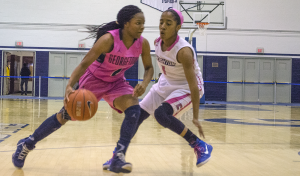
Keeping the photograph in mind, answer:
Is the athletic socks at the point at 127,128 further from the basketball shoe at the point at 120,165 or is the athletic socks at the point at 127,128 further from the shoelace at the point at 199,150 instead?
the shoelace at the point at 199,150

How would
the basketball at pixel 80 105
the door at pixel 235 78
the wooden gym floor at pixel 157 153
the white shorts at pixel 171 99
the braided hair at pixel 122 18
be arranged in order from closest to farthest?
the basketball at pixel 80 105
the braided hair at pixel 122 18
the wooden gym floor at pixel 157 153
the white shorts at pixel 171 99
the door at pixel 235 78

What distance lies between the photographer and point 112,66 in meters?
2.73

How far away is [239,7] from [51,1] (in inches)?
344

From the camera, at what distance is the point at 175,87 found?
9.61 feet

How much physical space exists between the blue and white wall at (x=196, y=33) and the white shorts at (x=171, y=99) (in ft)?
37.9

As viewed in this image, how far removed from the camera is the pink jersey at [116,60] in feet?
8.53

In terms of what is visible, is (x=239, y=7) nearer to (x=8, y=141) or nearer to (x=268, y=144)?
(x=268, y=144)

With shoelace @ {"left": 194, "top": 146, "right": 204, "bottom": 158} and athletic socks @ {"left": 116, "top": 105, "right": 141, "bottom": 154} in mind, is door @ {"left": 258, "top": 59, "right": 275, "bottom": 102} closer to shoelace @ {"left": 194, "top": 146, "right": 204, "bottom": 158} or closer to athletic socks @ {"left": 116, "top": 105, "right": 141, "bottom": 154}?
shoelace @ {"left": 194, "top": 146, "right": 204, "bottom": 158}

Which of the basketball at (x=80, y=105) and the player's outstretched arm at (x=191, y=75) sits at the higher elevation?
the player's outstretched arm at (x=191, y=75)

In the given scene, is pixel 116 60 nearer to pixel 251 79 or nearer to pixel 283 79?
pixel 251 79

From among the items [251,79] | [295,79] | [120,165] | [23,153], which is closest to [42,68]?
[251,79]

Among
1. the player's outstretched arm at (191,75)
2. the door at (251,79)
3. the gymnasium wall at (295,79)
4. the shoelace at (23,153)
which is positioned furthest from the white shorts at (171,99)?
the gymnasium wall at (295,79)

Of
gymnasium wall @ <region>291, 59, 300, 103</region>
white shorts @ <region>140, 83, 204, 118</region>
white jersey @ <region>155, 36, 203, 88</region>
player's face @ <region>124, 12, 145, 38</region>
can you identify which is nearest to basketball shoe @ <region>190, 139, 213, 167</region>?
white shorts @ <region>140, 83, 204, 118</region>

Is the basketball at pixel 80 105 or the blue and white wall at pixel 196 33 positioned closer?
the basketball at pixel 80 105
